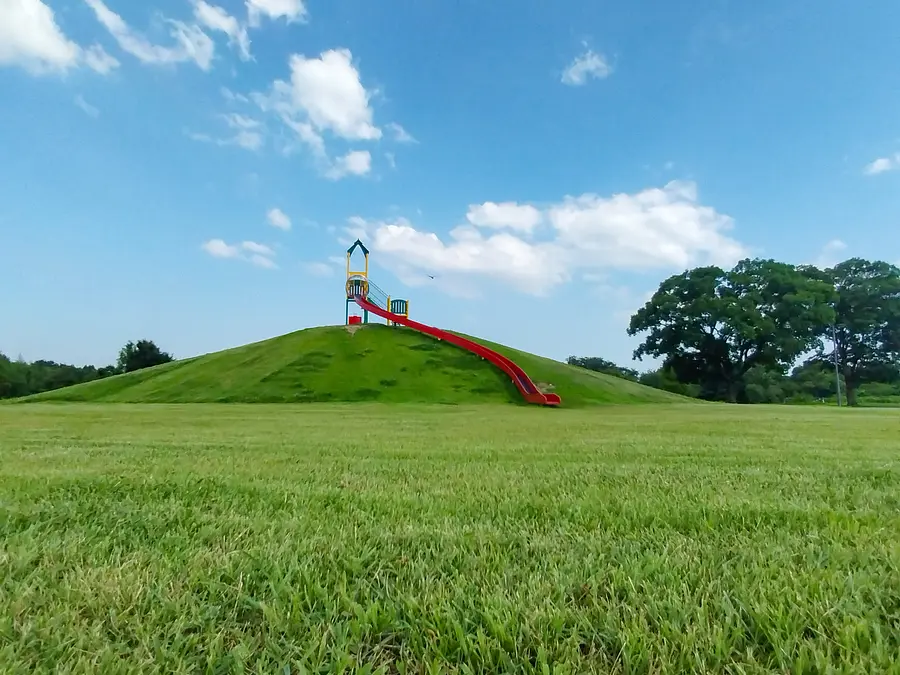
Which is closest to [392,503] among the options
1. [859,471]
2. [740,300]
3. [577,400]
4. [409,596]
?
[409,596]

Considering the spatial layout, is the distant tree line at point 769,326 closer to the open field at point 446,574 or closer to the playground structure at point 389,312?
the playground structure at point 389,312

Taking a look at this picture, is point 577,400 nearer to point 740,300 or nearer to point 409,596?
point 740,300

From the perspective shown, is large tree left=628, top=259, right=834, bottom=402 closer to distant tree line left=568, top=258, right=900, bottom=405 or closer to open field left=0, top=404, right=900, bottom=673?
distant tree line left=568, top=258, right=900, bottom=405

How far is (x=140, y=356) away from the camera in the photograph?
47.6 metres

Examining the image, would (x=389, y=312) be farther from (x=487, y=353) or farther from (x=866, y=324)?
(x=866, y=324)

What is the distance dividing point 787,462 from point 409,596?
165 inches

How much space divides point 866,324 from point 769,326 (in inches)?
369

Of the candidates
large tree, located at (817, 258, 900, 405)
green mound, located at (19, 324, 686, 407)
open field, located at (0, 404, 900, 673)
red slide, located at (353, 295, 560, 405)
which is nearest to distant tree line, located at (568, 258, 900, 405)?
large tree, located at (817, 258, 900, 405)

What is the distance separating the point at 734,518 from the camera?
7.74 feet

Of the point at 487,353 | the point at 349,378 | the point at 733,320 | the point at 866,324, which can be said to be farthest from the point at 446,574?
the point at 866,324

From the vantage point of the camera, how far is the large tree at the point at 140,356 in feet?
156

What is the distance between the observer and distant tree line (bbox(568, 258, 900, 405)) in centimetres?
3700

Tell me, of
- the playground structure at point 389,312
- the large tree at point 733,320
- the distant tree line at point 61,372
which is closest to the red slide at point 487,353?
the playground structure at point 389,312

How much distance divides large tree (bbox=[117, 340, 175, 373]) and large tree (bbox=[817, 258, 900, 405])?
5814 cm
